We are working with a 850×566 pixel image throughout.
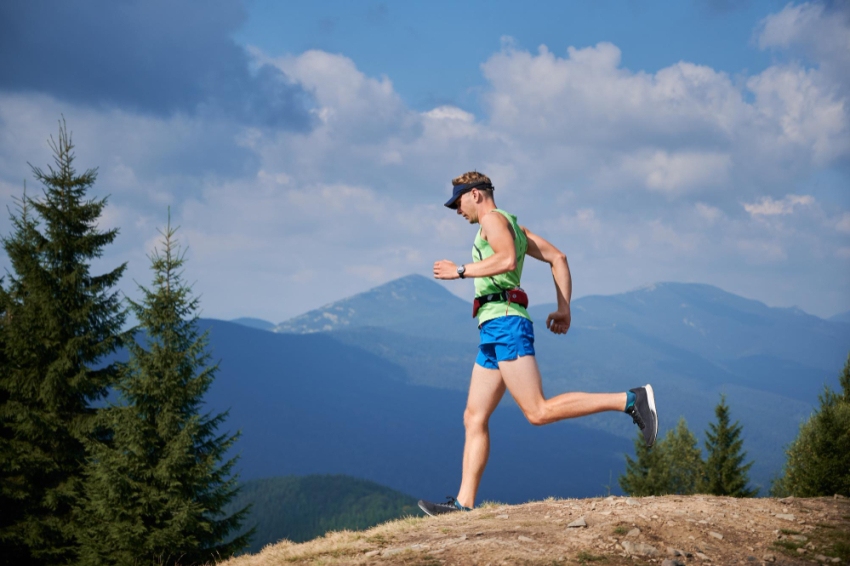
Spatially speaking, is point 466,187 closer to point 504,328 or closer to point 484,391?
point 504,328

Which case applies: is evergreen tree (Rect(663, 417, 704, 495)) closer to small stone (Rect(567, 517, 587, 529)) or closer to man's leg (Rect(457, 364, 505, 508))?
man's leg (Rect(457, 364, 505, 508))

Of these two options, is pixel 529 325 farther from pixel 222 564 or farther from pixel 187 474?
pixel 187 474

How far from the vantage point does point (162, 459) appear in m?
20.2

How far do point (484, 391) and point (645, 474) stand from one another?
5281cm

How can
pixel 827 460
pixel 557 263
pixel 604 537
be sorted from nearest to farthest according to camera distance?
pixel 604 537
pixel 557 263
pixel 827 460

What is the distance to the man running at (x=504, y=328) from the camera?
6.24m

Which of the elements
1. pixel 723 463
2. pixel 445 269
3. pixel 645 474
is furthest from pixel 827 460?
pixel 645 474

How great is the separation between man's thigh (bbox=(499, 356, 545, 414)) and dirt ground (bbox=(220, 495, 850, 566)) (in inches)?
47.5

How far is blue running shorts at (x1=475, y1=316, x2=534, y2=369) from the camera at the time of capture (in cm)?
636

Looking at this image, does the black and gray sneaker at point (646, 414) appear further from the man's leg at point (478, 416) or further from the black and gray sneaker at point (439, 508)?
the black and gray sneaker at point (439, 508)

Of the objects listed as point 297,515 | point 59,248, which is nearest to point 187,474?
point 59,248

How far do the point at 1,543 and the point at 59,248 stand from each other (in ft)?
36.4

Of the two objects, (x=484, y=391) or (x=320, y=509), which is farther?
(x=320, y=509)

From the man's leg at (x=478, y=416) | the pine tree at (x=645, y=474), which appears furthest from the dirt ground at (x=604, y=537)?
Answer: the pine tree at (x=645, y=474)
